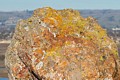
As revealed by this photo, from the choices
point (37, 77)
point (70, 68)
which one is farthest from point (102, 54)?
point (37, 77)

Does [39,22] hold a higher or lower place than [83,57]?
higher

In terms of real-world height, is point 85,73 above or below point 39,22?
below

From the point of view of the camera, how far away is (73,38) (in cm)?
1038

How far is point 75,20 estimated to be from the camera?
1088cm

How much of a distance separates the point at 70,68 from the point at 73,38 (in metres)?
0.90

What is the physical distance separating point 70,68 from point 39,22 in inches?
60.1

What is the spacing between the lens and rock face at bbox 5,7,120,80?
983 centimetres

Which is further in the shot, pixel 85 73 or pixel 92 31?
pixel 92 31

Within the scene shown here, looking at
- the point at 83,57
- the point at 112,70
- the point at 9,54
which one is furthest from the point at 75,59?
the point at 9,54

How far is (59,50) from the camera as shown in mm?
10109

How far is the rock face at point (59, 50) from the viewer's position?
9828mm

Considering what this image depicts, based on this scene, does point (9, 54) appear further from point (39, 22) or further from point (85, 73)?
point (85, 73)

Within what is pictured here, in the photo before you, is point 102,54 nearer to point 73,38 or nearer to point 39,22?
point 73,38

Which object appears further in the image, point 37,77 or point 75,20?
point 75,20
